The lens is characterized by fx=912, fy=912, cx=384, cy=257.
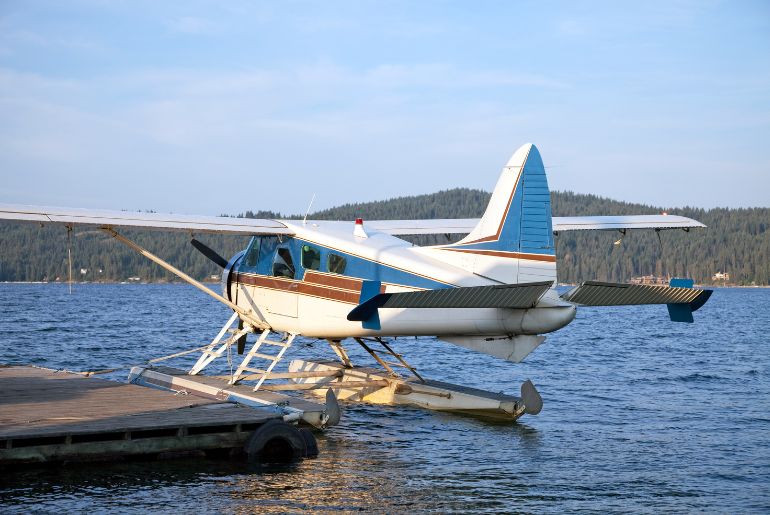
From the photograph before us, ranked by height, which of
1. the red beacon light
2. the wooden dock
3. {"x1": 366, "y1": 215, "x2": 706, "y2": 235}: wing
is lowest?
the wooden dock

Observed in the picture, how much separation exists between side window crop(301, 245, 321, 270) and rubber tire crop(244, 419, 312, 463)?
331 cm

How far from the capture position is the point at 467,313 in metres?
13.6

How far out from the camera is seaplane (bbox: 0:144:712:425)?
12.7 meters

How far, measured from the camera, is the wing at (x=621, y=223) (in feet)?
59.3

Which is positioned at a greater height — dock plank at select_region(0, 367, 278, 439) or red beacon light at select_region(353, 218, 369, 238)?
red beacon light at select_region(353, 218, 369, 238)

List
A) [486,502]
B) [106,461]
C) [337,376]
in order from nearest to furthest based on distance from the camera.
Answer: [486,502], [106,461], [337,376]

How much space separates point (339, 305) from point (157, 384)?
3.92 meters

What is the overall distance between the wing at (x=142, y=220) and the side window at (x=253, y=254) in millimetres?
534

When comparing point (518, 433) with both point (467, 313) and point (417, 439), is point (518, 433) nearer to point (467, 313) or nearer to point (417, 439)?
point (417, 439)

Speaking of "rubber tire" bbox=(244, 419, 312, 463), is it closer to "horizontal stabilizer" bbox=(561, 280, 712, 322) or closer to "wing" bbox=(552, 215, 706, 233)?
"horizontal stabilizer" bbox=(561, 280, 712, 322)

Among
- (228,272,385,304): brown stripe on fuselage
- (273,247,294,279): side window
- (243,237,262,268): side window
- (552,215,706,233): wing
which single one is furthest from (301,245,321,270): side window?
(552,215,706,233): wing

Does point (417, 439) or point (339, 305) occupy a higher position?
point (339, 305)

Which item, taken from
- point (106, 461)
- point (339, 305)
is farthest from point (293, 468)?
point (339, 305)

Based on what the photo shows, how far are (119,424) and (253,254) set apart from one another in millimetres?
5316
